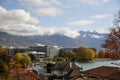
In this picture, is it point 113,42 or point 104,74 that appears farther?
point 104,74

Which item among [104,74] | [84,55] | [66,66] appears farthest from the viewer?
[84,55]

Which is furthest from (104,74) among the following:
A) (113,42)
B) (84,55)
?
(84,55)

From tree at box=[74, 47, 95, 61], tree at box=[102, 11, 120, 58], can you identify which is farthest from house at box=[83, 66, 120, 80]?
tree at box=[74, 47, 95, 61]

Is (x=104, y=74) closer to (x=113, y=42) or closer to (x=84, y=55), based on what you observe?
(x=113, y=42)

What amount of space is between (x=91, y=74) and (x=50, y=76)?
587 inches

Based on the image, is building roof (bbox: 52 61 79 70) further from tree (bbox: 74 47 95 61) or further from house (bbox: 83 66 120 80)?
tree (bbox: 74 47 95 61)

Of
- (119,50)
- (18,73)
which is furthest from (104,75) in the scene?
(119,50)

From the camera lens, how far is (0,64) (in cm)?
2559

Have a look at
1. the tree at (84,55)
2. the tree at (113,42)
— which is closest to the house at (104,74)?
the tree at (113,42)

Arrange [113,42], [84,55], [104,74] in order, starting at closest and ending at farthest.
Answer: [113,42], [104,74], [84,55]

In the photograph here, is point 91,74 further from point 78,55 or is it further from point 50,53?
point 50,53

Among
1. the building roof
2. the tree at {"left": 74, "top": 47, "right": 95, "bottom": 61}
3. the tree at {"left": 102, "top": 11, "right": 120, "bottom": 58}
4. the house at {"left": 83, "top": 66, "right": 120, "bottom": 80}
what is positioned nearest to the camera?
the tree at {"left": 102, "top": 11, "right": 120, "bottom": 58}

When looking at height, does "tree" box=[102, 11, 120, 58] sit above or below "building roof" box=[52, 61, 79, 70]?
above

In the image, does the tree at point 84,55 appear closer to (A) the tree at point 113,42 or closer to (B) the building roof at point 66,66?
(B) the building roof at point 66,66
